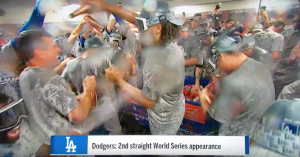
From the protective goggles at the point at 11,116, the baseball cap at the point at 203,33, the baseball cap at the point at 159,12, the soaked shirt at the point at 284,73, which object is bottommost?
the protective goggles at the point at 11,116

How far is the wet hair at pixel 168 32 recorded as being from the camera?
1.95 meters

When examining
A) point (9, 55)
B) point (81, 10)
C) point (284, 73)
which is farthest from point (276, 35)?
point (9, 55)

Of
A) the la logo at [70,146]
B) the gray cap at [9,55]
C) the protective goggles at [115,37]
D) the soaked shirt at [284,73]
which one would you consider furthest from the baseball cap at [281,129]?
the gray cap at [9,55]

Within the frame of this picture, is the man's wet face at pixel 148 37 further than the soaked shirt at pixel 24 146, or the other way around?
the soaked shirt at pixel 24 146

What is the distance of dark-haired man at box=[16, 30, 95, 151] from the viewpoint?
77.9 inches

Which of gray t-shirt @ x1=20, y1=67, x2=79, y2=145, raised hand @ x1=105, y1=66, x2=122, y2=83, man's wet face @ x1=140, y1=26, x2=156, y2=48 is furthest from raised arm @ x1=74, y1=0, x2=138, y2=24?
gray t-shirt @ x1=20, y1=67, x2=79, y2=145

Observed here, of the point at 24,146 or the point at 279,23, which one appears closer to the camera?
the point at 279,23

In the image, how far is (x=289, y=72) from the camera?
2.04 meters

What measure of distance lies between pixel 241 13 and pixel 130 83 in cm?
103

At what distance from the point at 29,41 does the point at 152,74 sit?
3.26 ft

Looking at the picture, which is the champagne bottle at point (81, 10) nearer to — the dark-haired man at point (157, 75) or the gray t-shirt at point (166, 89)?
the dark-haired man at point (157, 75)

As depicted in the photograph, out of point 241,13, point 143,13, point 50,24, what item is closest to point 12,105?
point 50,24

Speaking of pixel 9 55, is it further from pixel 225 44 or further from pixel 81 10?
pixel 225 44

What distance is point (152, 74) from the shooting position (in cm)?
198
